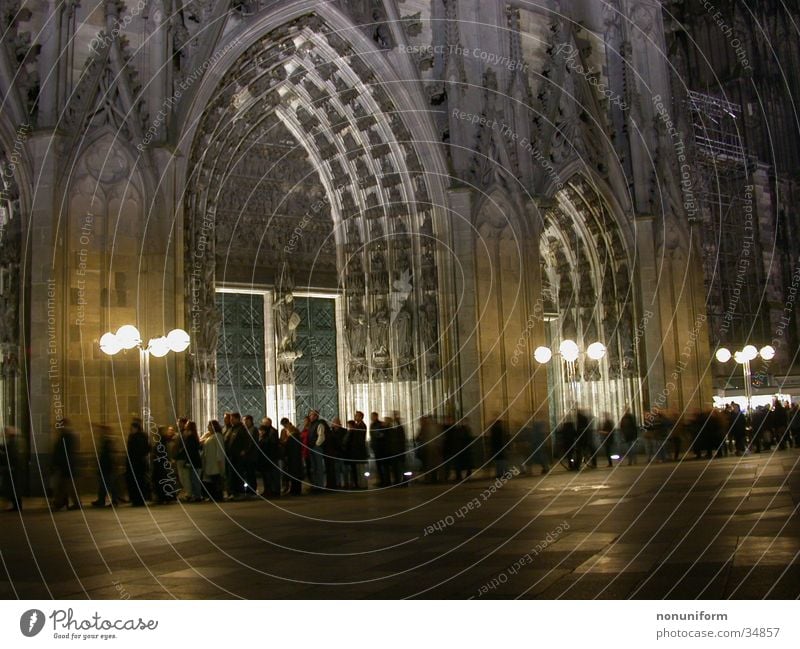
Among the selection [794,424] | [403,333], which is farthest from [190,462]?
[794,424]

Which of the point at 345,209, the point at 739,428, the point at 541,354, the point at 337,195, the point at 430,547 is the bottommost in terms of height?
the point at 430,547

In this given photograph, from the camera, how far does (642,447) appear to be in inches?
1001

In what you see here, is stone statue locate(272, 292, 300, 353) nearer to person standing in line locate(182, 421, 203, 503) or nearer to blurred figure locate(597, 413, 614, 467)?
person standing in line locate(182, 421, 203, 503)

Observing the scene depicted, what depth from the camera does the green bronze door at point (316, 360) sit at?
75.6ft

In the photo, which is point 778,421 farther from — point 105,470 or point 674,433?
point 105,470

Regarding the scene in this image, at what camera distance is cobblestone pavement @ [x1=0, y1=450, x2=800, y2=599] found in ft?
22.7

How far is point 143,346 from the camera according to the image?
15.6m

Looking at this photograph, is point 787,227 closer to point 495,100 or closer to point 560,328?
point 560,328

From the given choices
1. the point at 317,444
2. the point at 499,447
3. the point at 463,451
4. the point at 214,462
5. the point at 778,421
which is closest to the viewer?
the point at 214,462

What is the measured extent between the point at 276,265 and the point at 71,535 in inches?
502

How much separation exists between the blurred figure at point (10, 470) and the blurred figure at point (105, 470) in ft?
3.56

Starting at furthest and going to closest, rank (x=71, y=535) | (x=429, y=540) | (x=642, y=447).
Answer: (x=642, y=447) → (x=71, y=535) → (x=429, y=540)

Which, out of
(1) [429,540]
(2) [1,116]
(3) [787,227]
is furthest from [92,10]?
(3) [787,227]

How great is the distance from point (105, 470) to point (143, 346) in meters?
2.09
